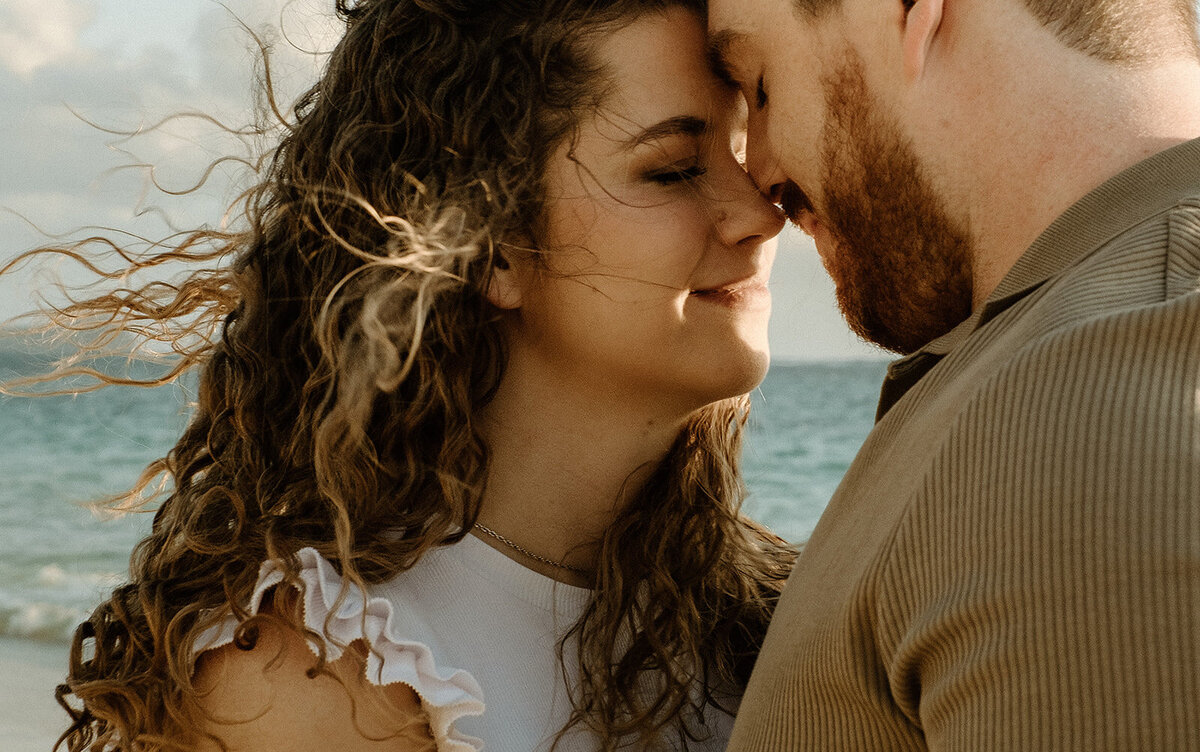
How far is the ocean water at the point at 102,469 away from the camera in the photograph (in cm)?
759

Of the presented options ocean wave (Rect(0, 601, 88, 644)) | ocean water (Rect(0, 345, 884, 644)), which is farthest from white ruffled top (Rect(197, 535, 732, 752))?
ocean wave (Rect(0, 601, 88, 644))

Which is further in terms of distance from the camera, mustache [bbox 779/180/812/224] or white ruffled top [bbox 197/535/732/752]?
mustache [bbox 779/180/812/224]

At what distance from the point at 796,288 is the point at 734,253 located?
885 mm

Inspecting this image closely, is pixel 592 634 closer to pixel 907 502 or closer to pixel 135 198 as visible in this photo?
pixel 907 502

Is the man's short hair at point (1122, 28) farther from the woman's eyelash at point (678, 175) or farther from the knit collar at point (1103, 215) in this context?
the woman's eyelash at point (678, 175)

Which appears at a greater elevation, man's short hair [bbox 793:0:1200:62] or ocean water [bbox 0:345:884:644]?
man's short hair [bbox 793:0:1200:62]

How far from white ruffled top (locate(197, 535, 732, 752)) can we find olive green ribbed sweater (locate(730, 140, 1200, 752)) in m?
0.70

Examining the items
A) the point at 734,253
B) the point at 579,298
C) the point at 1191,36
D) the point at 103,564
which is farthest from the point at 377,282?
the point at 103,564

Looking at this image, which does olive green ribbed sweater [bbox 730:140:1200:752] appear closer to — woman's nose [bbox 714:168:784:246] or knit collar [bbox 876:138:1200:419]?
knit collar [bbox 876:138:1200:419]

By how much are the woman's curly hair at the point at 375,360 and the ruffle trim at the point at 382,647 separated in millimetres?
45

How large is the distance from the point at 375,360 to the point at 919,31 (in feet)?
3.68

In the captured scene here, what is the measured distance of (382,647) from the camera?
1.94 metres

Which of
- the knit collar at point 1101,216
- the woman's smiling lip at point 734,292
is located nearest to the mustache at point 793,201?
the woman's smiling lip at point 734,292

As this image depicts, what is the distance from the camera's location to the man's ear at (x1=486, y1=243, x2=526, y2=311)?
2.40 m
